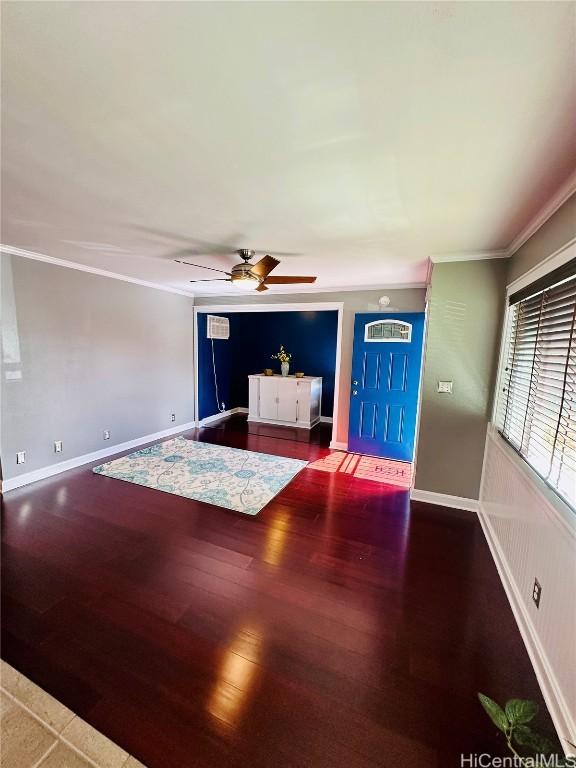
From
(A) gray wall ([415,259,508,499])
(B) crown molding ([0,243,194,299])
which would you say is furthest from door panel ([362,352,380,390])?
(B) crown molding ([0,243,194,299])

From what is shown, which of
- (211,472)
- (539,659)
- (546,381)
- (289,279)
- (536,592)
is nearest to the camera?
(539,659)

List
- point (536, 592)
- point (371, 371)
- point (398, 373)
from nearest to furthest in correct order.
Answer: point (536, 592), point (398, 373), point (371, 371)

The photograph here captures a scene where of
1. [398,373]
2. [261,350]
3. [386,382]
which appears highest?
[261,350]

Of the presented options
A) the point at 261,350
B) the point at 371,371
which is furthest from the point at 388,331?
the point at 261,350

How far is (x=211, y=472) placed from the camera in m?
3.76

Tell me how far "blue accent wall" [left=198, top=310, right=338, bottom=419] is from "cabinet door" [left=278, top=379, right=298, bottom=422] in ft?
2.44

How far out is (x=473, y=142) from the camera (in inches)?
52.0

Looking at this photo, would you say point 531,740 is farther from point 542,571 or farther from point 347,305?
point 347,305

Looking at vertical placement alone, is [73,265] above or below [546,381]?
above

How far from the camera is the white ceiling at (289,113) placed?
867mm

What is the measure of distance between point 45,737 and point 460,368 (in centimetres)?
352

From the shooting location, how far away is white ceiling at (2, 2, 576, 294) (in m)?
0.87

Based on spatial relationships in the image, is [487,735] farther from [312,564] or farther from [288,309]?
[288,309]

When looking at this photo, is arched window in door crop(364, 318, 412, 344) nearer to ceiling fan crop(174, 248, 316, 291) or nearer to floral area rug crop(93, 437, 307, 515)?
ceiling fan crop(174, 248, 316, 291)
